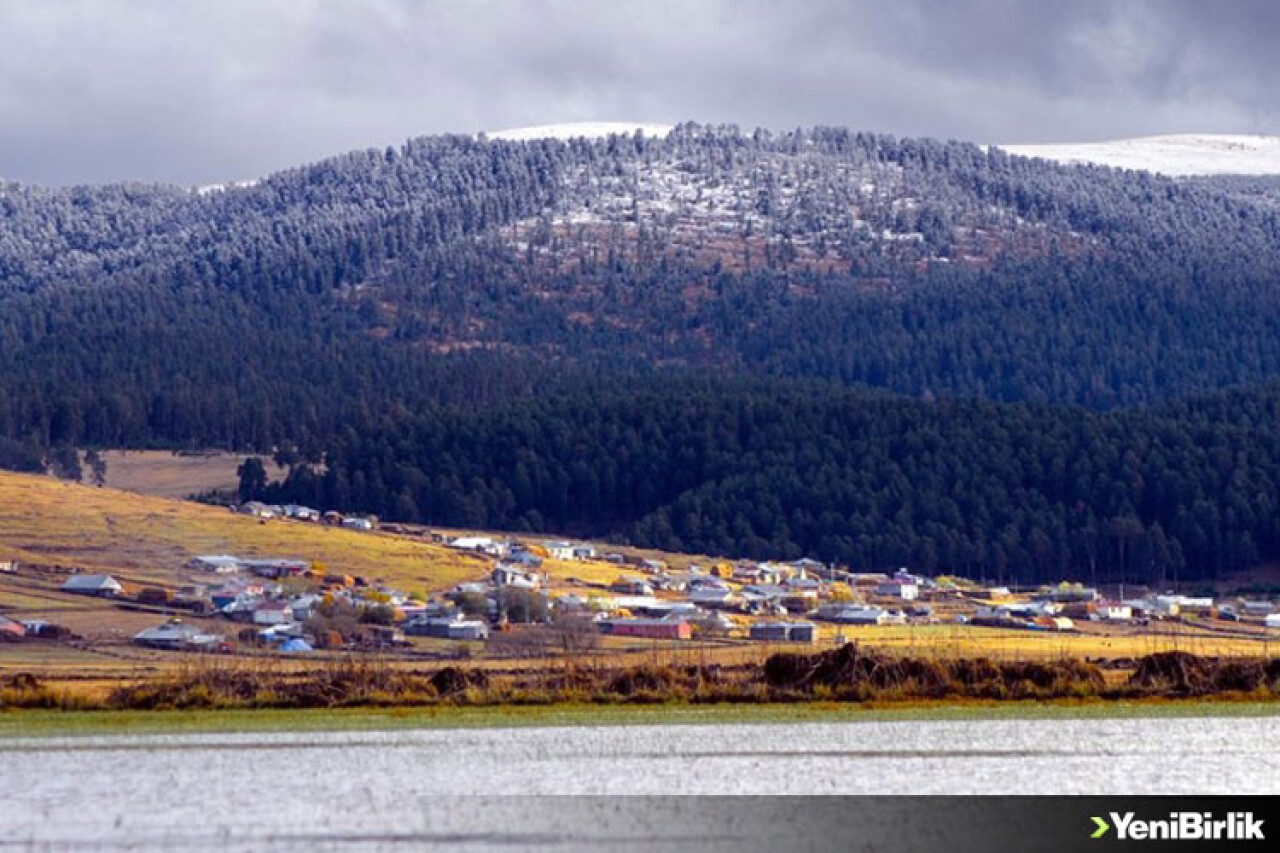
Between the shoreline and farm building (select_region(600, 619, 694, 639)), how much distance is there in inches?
1561

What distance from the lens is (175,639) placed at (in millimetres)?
77438

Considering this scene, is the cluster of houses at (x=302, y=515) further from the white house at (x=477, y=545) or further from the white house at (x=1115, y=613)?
the white house at (x=1115, y=613)

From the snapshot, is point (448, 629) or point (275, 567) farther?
point (275, 567)

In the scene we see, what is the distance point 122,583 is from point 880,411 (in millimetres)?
91218

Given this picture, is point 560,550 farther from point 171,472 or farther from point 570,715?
point 570,715

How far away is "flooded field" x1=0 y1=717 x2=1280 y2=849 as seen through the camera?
2853 cm

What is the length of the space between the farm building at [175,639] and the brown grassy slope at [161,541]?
1575 cm

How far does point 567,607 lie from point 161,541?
79.5ft

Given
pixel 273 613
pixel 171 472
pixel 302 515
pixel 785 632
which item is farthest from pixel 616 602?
pixel 171 472

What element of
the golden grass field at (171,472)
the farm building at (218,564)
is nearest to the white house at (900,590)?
the farm building at (218,564)

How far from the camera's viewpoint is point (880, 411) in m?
175

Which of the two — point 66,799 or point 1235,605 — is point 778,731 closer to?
point 66,799

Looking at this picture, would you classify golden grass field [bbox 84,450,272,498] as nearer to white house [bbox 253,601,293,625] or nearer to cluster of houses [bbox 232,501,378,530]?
cluster of houses [bbox 232,501,378,530]

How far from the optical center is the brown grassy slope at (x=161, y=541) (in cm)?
9981
